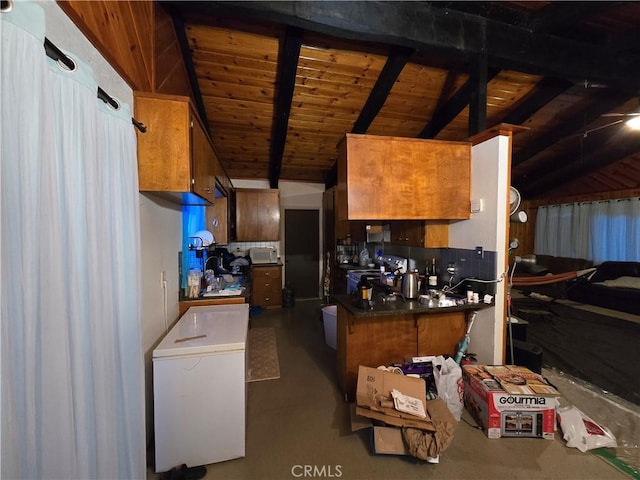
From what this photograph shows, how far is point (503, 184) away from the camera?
6.40 feet

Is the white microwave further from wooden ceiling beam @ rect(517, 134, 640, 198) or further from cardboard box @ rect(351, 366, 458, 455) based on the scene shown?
wooden ceiling beam @ rect(517, 134, 640, 198)

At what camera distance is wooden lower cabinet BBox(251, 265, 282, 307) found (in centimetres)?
448

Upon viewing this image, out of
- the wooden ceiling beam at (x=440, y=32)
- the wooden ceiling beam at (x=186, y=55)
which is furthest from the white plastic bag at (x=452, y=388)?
the wooden ceiling beam at (x=186, y=55)

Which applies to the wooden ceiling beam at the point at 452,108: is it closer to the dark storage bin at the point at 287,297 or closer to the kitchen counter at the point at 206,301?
the kitchen counter at the point at 206,301

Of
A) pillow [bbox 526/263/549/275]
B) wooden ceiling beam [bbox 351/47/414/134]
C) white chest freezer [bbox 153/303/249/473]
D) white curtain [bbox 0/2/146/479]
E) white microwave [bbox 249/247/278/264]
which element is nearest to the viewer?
white curtain [bbox 0/2/146/479]

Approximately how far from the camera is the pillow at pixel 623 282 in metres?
4.14

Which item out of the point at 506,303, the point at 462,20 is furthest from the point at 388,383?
the point at 462,20

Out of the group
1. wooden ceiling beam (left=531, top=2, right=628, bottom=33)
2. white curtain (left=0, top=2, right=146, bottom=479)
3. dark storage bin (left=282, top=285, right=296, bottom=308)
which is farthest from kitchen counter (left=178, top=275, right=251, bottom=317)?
wooden ceiling beam (left=531, top=2, right=628, bottom=33)

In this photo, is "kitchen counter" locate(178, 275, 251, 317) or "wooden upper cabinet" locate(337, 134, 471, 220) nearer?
"wooden upper cabinet" locate(337, 134, 471, 220)

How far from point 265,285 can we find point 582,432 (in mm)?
4060

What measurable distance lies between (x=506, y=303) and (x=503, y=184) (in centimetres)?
101

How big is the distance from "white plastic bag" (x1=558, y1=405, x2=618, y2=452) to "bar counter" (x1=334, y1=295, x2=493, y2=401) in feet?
2.55

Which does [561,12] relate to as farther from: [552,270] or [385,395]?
[552,270]

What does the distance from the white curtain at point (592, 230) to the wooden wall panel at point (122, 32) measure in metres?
7.94
